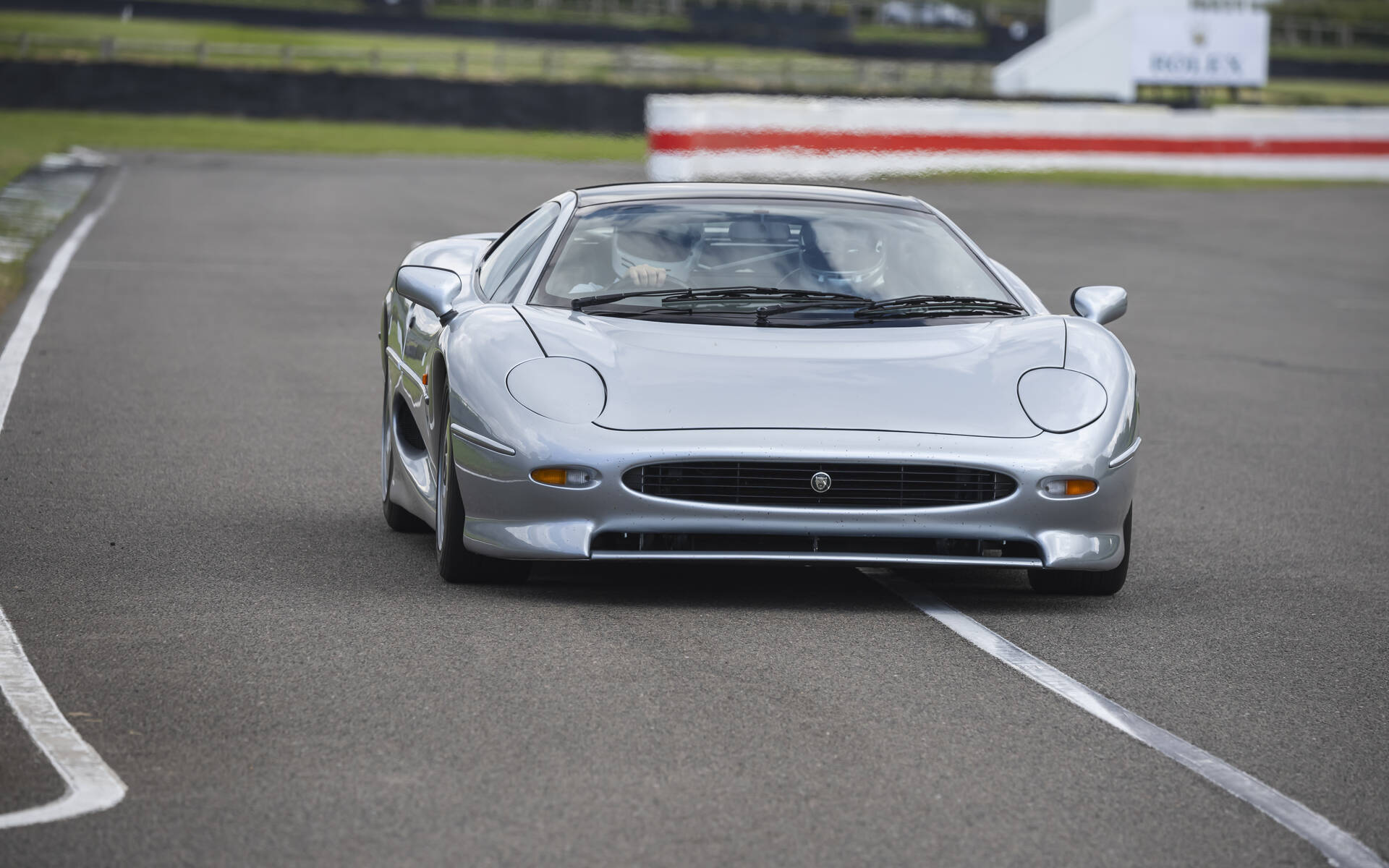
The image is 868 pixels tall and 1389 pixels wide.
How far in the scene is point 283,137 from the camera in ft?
127

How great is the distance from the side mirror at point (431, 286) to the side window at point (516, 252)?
0.16m

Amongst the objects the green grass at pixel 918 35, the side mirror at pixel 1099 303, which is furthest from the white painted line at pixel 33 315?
the green grass at pixel 918 35

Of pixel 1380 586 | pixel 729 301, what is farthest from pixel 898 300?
pixel 1380 586

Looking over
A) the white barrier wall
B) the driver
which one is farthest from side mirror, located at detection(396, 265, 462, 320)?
the white barrier wall

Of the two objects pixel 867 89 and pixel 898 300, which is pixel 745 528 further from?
pixel 867 89

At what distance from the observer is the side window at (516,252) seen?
6.62 meters

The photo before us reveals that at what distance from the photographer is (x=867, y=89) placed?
119ft

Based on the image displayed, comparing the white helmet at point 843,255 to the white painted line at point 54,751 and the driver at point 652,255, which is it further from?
the white painted line at point 54,751

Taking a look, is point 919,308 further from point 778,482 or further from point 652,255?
point 778,482

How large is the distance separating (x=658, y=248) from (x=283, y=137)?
33.4 meters

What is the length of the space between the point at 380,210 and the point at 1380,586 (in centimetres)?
1772

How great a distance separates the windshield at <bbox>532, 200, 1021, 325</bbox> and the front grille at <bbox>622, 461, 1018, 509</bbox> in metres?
0.77

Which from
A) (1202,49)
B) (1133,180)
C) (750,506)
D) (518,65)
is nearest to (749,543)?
(750,506)

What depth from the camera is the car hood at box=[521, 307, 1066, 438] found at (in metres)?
5.62
